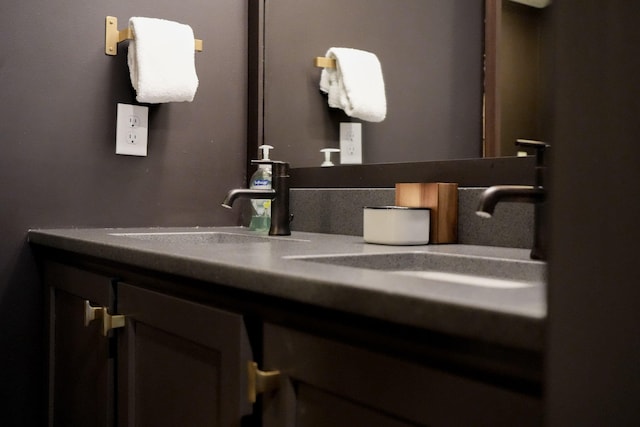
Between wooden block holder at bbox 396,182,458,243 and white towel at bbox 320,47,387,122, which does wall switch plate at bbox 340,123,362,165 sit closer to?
A: white towel at bbox 320,47,387,122

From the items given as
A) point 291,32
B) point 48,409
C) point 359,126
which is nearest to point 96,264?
point 48,409

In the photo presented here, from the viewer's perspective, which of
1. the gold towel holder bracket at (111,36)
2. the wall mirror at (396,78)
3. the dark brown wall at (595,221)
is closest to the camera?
the dark brown wall at (595,221)

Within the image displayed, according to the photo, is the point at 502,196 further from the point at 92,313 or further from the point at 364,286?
the point at 92,313

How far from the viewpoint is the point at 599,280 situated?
16.6 inches

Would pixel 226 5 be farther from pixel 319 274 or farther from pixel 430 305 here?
pixel 430 305

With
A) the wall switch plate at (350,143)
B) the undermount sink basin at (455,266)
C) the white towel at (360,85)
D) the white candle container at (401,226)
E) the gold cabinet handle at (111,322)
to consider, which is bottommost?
the gold cabinet handle at (111,322)

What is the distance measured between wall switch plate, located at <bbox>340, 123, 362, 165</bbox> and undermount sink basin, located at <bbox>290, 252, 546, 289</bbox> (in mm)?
581

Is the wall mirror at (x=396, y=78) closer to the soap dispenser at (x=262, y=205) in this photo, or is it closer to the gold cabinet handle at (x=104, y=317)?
the soap dispenser at (x=262, y=205)

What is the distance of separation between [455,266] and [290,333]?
1.41 ft

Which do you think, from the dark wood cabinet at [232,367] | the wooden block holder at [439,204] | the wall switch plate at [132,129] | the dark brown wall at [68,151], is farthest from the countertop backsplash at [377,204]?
the dark wood cabinet at [232,367]

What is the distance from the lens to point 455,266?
3.75 feet

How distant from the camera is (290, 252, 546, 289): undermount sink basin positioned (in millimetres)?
1045

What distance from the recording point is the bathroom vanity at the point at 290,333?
0.58 metres

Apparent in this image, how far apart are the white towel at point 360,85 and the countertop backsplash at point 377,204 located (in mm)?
226
